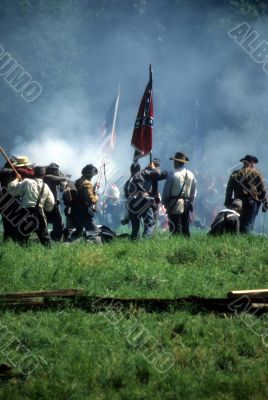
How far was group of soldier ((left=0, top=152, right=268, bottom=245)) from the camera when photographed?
13188 millimetres

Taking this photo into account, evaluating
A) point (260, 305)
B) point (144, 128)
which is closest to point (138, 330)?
point (260, 305)

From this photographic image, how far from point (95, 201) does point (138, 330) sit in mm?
6492

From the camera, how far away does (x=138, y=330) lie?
829 cm

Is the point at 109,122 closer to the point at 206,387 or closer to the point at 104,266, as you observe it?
the point at 104,266

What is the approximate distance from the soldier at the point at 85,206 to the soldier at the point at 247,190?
2.61 m

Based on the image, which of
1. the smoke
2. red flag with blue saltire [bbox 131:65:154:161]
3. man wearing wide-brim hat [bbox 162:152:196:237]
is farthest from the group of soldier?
the smoke

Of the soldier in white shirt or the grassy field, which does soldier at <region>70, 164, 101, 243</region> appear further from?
the grassy field

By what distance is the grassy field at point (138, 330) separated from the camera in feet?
22.7

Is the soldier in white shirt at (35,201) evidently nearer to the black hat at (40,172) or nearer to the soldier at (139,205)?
the black hat at (40,172)

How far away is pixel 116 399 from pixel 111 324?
6.06ft

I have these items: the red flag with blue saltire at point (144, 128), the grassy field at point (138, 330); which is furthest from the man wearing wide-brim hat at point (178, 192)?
the grassy field at point (138, 330)

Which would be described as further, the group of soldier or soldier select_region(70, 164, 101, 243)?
soldier select_region(70, 164, 101, 243)

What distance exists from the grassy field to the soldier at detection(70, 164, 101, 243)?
251 centimetres

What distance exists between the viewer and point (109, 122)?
79.7 feet
